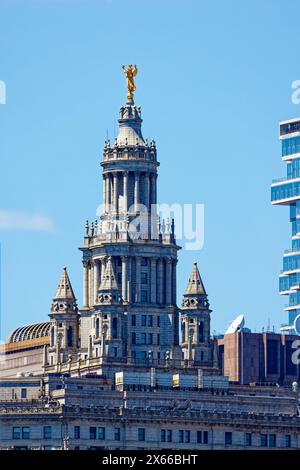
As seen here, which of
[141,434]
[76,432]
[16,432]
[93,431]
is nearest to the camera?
[16,432]

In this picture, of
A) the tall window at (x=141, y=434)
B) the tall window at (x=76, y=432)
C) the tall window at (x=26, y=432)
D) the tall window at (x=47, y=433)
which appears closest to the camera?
the tall window at (x=26, y=432)

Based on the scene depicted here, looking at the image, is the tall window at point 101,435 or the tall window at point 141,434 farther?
the tall window at point 141,434

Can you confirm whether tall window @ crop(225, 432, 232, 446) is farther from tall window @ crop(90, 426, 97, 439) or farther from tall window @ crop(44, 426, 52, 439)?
tall window @ crop(44, 426, 52, 439)

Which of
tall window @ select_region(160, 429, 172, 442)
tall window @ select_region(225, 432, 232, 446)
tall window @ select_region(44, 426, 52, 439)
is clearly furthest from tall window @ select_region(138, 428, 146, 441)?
tall window @ select_region(44, 426, 52, 439)


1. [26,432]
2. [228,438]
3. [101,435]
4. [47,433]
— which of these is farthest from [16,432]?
[228,438]

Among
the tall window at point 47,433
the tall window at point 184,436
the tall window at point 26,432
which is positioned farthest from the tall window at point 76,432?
the tall window at point 184,436

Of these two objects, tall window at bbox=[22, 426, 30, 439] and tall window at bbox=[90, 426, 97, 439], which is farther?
tall window at bbox=[90, 426, 97, 439]

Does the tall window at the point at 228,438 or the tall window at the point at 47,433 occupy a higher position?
the tall window at the point at 47,433

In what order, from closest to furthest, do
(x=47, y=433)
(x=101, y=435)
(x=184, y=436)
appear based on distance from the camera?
(x=47, y=433) < (x=101, y=435) < (x=184, y=436)

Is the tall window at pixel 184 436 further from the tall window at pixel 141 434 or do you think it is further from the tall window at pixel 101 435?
the tall window at pixel 101 435

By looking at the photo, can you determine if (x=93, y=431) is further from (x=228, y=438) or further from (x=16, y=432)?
(x=228, y=438)

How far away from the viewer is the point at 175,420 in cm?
19750

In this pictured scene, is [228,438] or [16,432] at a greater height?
[16,432]
